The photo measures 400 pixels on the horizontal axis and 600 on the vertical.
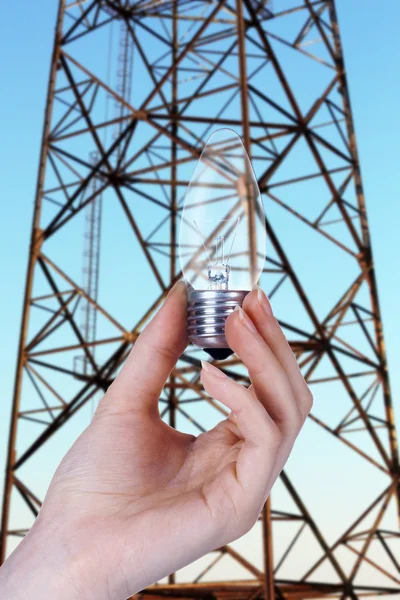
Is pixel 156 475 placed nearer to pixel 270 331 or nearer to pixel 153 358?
pixel 153 358

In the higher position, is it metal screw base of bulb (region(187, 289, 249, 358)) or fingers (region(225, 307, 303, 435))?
metal screw base of bulb (region(187, 289, 249, 358))

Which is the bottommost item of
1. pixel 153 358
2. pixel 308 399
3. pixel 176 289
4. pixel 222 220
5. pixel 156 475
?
pixel 156 475

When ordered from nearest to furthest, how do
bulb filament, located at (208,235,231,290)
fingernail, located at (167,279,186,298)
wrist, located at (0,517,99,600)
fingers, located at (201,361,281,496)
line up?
fingers, located at (201,361,281,496) → wrist, located at (0,517,99,600) → fingernail, located at (167,279,186,298) → bulb filament, located at (208,235,231,290)

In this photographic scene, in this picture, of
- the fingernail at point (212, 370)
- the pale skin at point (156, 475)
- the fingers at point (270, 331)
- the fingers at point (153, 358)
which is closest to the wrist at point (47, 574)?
the pale skin at point (156, 475)

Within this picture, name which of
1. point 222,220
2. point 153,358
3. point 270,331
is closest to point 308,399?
point 270,331

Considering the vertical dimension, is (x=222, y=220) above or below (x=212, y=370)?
above

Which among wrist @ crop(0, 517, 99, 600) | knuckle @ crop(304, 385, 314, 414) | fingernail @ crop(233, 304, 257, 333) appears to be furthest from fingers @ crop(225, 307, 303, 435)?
wrist @ crop(0, 517, 99, 600)

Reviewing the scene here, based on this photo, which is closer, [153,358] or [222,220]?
[153,358]

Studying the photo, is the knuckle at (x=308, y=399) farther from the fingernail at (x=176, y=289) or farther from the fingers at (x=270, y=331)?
the fingernail at (x=176, y=289)

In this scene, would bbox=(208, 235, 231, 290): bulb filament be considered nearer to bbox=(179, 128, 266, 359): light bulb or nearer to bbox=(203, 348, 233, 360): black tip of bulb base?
bbox=(179, 128, 266, 359): light bulb

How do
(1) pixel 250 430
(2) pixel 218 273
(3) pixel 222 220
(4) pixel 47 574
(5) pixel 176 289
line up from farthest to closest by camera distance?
(3) pixel 222 220 → (2) pixel 218 273 → (5) pixel 176 289 → (4) pixel 47 574 → (1) pixel 250 430
